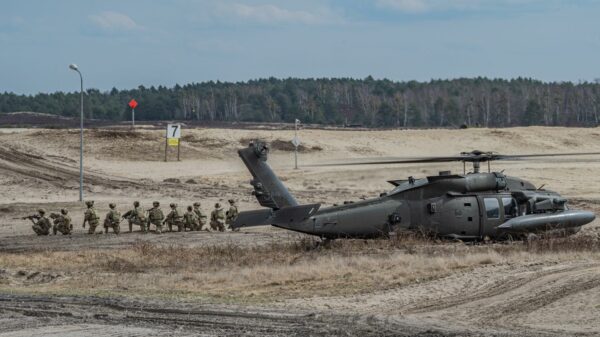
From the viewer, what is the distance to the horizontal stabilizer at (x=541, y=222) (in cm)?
2534

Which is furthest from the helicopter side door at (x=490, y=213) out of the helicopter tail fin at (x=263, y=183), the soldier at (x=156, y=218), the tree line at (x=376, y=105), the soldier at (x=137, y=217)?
the tree line at (x=376, y=105)

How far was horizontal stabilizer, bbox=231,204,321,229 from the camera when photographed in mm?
24362

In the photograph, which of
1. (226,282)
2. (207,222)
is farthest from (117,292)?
(207,222)

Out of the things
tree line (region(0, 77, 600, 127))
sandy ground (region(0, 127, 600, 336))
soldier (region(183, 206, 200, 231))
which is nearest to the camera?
sandy ground (region(0, 127, 600, 336))

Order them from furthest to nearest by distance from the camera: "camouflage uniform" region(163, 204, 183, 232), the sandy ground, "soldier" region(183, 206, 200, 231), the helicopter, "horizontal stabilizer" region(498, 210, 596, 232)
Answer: "soldier" region(183, 206, 200, 231) < "camouflage uniform" region(163, 204, 183, 232) < "horizontal stabilizer" region(498, 210, 596, 232) < the helicopter < the sandy ground

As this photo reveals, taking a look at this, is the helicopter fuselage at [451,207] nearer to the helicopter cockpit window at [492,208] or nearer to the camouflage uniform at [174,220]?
the helicopter cockpit window at [492,208]

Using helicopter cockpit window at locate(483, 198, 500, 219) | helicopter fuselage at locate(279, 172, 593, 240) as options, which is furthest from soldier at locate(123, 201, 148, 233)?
helicopter cockpit window at locate(483, 198, 500, 219)

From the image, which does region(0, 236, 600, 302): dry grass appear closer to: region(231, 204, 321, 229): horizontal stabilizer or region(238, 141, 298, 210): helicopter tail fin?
region(231, 204, 321, 229): horizontal stabilizer

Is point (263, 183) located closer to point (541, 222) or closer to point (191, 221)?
point (541, 222)

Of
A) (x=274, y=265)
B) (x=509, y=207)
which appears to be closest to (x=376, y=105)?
(x=509, y=207)

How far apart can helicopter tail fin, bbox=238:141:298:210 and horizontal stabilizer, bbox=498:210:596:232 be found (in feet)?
16.3

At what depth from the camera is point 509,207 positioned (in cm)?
2559

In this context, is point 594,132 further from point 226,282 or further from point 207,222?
point 226,282

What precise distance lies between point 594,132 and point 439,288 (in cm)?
5859
